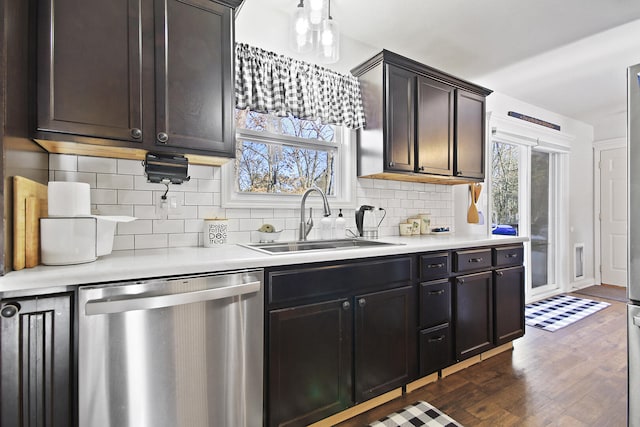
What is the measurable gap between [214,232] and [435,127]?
2.00 metres

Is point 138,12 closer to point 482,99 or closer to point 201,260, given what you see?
point 201,260

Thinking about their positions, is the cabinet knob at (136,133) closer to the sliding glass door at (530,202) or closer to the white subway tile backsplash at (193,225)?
the white subway tile backsplash at (193,225)

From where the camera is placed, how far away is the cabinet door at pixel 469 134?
2852mm

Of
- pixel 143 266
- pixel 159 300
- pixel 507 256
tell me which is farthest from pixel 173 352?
pixel 507 256

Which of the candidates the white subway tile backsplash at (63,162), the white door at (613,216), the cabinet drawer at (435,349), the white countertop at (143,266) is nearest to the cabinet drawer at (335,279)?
the white countertop at (143,266)

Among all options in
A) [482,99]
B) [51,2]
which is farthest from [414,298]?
[51,2]

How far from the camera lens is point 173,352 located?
128 cm

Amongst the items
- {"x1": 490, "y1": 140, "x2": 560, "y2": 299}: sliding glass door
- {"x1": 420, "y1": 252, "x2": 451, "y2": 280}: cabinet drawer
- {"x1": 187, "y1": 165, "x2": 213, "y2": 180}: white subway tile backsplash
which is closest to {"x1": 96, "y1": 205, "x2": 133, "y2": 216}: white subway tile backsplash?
{"x1": 187, "y1": 165, "x2": 213, "y2": 180}: white subway tile backsplash

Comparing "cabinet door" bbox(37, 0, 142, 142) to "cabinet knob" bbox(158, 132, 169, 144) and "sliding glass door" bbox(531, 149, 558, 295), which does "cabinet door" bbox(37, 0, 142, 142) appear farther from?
"sliding glass door" bbox(531, 149, 558, 295)

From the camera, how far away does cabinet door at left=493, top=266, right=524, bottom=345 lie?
2.54m

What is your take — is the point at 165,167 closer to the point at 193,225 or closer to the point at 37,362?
the point at 193,225

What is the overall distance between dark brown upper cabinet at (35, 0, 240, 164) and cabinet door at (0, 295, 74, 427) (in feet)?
2.39

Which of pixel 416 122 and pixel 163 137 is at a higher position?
pixel 416 122

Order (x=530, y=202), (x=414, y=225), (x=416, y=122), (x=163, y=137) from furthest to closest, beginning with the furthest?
(x=530, y=202) < (x=414, y=225) < (x=416, y=122) < (x=163, y=137)
